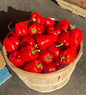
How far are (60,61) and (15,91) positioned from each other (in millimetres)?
669

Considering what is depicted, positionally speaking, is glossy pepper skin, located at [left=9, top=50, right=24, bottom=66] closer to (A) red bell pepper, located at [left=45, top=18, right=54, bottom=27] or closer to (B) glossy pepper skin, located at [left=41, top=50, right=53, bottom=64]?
(B) glossy pepper skin, located at [left=41, top=50, right=53, bottom=64]

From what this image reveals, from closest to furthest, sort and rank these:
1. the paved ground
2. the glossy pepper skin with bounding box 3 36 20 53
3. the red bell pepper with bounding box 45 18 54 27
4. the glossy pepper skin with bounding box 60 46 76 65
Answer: the glossy pepper skin with bounding box 60 46 76 65, the glossy pepper skin with bounding box 3 36 20 53, the red bell pepper with bounding box 45 18 54 27, the paved ground

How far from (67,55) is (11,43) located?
484 mm

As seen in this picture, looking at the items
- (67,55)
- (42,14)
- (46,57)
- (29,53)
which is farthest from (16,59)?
(42,14)

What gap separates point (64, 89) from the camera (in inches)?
57.2

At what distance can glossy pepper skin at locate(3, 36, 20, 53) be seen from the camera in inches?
47.5

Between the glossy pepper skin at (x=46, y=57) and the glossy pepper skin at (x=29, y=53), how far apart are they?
0.06 m

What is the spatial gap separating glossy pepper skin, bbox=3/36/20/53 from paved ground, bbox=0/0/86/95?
0.48 m

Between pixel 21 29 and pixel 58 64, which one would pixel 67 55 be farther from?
pixel 21 29

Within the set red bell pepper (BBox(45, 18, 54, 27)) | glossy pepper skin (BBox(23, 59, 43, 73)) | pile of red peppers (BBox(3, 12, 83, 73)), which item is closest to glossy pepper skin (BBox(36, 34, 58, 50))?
pile of red peppers (BBox(3, 12, 83, 73))

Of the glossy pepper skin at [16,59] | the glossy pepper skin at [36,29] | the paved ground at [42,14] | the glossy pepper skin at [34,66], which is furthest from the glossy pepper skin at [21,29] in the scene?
the paved ground at [42,14]

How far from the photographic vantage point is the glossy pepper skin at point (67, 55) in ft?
3.42

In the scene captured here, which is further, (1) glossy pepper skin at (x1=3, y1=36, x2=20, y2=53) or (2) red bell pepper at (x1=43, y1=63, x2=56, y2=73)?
(1) glossy pepper skin at (x1=3, y1=36, x2=20, y2=53)

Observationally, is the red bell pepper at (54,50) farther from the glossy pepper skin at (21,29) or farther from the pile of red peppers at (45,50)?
the glossy pepper skin at (21,29)
